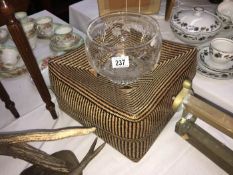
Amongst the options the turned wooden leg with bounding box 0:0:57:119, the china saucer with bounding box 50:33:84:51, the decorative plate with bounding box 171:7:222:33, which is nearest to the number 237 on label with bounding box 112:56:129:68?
the turned wooden leg with bounding box 0:0:57:119

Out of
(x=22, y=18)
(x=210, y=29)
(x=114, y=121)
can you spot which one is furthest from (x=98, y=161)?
(x=22, y=18)

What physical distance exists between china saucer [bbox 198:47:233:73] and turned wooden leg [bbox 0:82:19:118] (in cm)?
61

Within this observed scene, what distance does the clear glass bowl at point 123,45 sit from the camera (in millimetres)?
701

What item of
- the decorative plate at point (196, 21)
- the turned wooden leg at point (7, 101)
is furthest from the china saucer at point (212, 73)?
the turned wooden leg at point (7, 101)

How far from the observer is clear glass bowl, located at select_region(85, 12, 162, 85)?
27.6 inches

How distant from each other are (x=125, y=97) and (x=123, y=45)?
225 millimetres

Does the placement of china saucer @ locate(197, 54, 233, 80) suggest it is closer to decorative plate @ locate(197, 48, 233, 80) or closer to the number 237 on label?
decorative plate @ locate(197, 48, 233, 80)

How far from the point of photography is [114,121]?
589mm

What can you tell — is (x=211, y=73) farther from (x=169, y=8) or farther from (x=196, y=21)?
(x=169, y=8)

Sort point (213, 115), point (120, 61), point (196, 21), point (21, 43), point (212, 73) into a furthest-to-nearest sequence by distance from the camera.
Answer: point (196, 21) < point (212, 73) < point (120, 61) < point (21, 43) < point (213, 115)

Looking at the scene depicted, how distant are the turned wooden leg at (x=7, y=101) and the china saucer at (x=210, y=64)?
61 cm

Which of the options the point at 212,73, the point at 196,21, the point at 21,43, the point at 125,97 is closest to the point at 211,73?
the point at 212,73

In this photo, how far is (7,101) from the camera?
822 millimetres

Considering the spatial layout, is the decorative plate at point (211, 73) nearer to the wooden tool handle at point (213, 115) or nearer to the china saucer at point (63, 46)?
the wooden tool handle at point (213, 115)
